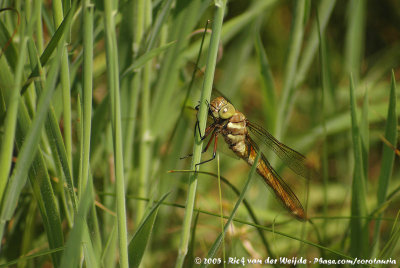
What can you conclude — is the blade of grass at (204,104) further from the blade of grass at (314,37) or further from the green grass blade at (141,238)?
the blade of grass at (314,37)

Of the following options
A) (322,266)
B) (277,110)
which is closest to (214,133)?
(277,110)

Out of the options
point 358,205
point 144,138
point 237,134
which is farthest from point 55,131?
point 358,205

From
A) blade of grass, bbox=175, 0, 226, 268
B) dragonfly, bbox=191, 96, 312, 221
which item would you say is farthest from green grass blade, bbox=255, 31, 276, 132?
blade of grass, bbox=175, 0, 226, 268

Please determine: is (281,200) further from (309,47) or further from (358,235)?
(309,47)

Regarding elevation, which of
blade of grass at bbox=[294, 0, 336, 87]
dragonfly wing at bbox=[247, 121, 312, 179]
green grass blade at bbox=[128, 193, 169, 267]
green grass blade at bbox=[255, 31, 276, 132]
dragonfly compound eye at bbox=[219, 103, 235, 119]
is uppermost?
blade of grass at bbox=[294, 0, 336, 87]

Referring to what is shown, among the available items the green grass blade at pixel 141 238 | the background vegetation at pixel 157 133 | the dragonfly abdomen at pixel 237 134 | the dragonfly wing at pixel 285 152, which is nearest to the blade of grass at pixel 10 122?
the background vegetation at pixel 157 133

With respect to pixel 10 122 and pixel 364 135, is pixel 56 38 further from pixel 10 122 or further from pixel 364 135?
pixel 364 135

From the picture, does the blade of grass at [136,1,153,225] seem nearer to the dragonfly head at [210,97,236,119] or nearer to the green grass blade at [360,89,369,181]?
the dragonfly head at [210,97,236,119]
